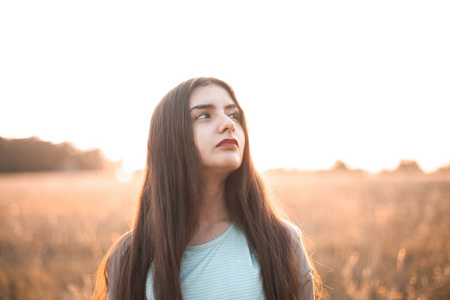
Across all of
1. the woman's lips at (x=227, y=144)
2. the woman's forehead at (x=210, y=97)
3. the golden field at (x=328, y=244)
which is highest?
the woman's forehead at (x=210, y=97)

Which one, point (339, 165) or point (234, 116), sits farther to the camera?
point (339, 165)

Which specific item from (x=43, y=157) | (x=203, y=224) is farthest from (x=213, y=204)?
(x=43, y=157)

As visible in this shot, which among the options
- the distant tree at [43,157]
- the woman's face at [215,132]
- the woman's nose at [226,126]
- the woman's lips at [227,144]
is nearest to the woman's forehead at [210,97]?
the woman's face at [215,132]

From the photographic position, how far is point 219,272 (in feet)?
5.67

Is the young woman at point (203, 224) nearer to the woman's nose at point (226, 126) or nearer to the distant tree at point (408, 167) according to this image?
the woman's nose at point (226, 126)

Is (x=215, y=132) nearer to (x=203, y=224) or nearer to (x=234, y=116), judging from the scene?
(x=234, y=116)

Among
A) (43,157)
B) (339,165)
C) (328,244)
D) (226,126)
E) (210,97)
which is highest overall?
A: (210,97)

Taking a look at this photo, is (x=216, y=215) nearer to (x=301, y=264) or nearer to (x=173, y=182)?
(x=173, y=182)

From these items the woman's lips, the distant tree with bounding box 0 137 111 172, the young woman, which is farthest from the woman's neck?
the distant tree with bounding box 0 137 111 172

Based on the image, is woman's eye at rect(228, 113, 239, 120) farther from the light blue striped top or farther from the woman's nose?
the light blue striped top

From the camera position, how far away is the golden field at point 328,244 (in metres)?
3.69

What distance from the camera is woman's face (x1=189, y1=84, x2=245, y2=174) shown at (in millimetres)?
1881

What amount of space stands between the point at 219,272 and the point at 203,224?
0.37 meters

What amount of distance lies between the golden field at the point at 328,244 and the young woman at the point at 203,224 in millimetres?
504
